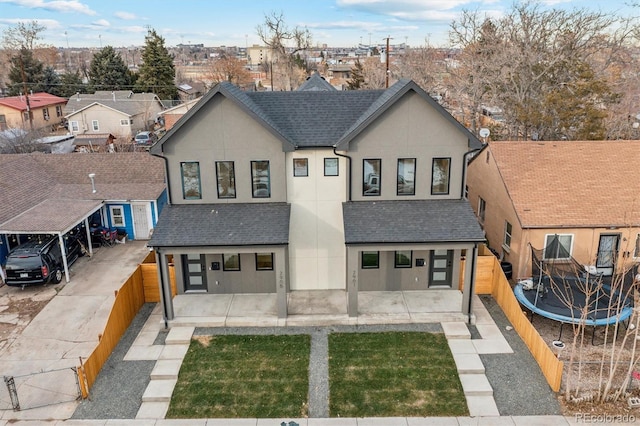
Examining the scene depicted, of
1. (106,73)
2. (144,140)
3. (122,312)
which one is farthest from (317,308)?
(106,73)

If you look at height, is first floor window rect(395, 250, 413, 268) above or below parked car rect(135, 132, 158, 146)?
below

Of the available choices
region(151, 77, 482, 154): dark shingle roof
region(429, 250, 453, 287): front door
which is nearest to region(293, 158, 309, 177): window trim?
region(151, 77, 482, 154): dark shingle roof

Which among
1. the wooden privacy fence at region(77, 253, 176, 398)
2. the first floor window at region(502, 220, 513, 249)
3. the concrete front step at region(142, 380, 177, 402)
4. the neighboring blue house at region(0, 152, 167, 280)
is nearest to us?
the concrete front step at region(142, 380, 177, 402)

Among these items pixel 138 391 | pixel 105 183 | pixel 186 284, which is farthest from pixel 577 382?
pixel 105 183

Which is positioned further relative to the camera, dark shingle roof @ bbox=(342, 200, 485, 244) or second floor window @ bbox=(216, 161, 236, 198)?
second floor window @ bbox=(216, 161, 236, 198)

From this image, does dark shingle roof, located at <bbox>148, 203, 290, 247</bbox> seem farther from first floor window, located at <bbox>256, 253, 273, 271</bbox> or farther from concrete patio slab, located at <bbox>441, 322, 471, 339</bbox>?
concrete patio slab, located at <bbox>441, 322, 471, 339</bbox>

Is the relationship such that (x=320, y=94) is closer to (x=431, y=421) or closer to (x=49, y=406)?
(x=431, y=421)

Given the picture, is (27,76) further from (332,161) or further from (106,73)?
(332,161)

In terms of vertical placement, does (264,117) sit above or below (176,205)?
above
